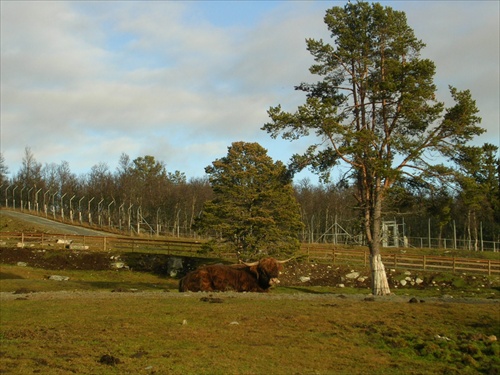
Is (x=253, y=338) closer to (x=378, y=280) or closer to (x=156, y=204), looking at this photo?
(x=378, y=280)

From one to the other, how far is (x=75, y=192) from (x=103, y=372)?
89575mm

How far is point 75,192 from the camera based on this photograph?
9450cm

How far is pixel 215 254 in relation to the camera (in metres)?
40.0

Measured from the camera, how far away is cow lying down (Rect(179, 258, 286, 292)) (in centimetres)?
2109

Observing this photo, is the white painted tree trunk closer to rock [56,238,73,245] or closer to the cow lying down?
the cow lying down

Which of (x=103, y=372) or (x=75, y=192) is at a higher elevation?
(x=75, y=192)

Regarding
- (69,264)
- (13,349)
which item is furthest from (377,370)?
(69,264)

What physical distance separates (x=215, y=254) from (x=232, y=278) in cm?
1869

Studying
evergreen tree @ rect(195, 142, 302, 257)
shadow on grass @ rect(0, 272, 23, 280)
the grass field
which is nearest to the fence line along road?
evergreen tree @ rect(195, 142, 302, 257)

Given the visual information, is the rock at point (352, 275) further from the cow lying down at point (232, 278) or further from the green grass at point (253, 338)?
the green grass at point (253, 338)

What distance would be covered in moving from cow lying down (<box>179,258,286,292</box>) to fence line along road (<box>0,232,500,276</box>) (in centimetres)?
1647

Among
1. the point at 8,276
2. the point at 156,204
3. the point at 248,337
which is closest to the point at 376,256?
the point at 248,337

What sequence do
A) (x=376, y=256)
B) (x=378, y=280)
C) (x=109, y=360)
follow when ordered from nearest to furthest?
(x=109, y=360)
(x=378, y=280)
(x=376, y=256)

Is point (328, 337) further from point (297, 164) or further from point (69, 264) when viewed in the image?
point (69, 264)
